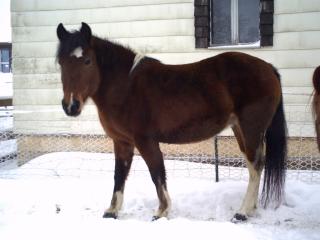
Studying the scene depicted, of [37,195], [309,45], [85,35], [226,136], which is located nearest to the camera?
[85,35]

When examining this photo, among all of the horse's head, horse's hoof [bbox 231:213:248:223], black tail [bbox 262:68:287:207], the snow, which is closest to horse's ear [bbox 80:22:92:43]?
the horse's head

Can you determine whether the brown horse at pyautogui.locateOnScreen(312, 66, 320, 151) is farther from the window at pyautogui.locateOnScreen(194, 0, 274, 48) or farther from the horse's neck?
the window at pyautogui.locateOnScreen(194, 0, 274, 48)

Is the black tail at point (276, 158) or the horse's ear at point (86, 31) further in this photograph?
the black tail at point (276, 158)

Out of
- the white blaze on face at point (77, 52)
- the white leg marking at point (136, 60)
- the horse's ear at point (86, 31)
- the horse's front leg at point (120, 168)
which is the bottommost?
the horse's front leg at point (120, 168)

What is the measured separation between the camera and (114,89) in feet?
12.1

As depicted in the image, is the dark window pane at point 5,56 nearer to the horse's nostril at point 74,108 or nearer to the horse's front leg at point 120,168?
the horse's front leg at point 120,168

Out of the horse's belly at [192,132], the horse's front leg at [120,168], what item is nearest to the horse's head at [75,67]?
the horse's front leg at [120,168]

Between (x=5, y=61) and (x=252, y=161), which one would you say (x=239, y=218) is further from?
(x=5, y=61)

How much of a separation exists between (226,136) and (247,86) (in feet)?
9.10

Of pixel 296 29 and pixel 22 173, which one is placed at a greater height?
pixel 296 29

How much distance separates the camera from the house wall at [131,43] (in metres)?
5.99

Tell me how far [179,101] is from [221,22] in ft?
10.4

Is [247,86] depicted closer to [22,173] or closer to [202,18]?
[202,18]

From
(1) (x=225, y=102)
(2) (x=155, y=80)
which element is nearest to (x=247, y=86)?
(1) (x=225, y=102)
